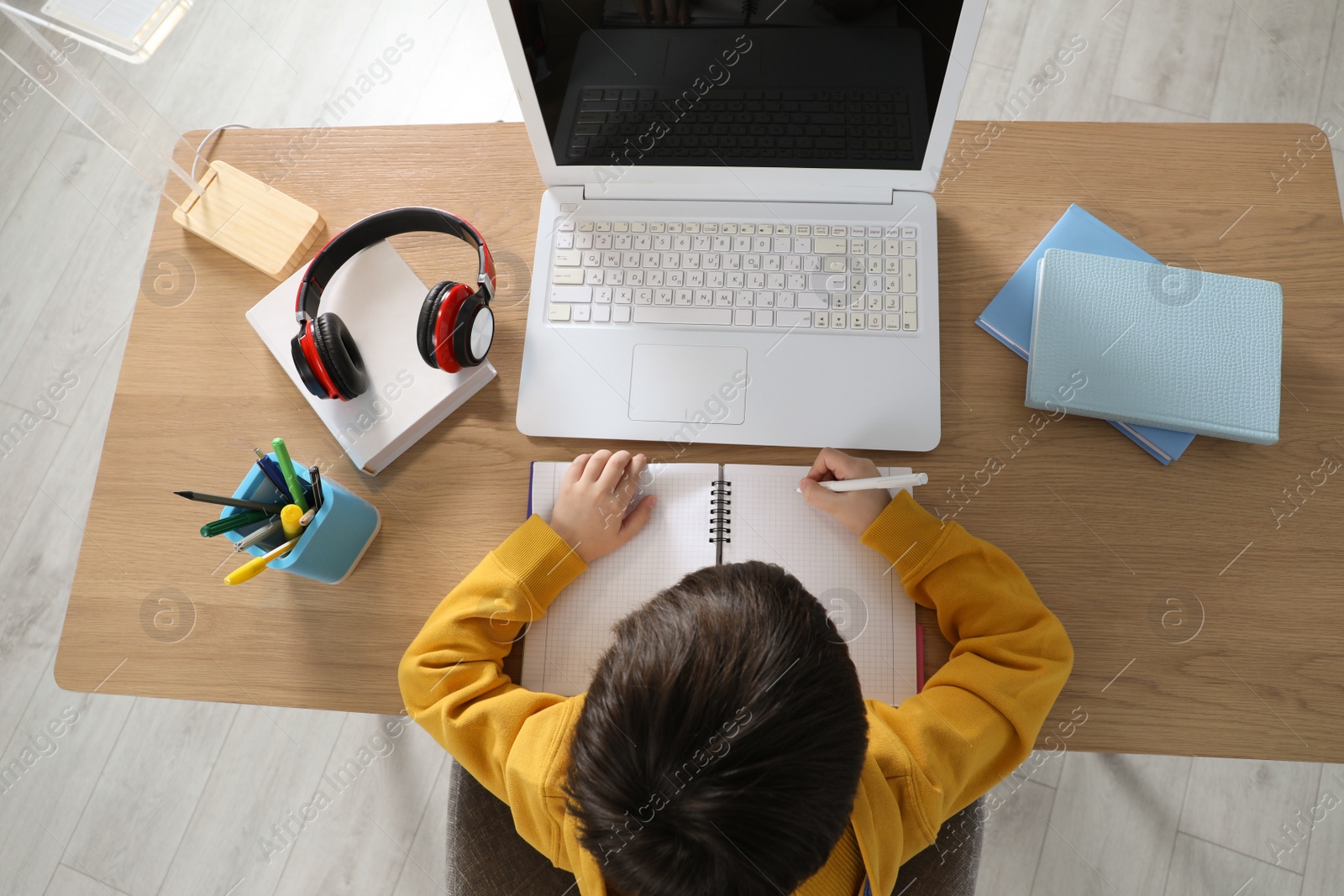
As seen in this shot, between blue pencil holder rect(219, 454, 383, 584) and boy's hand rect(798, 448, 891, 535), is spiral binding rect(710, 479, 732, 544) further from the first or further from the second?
blue pencil holder rect(219, 454, 383, 584)

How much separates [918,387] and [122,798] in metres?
1.56

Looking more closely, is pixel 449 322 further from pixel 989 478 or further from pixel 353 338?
pixel 989 478

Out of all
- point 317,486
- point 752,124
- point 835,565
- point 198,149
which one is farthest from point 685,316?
point 198,149

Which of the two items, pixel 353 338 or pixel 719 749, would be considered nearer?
pixel 719 749

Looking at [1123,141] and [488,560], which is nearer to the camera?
[488,560]

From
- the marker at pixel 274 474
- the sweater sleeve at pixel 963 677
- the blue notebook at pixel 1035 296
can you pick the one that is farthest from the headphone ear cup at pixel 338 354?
the blue notebook at pixel 1035 296

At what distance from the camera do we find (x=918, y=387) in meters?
0.82

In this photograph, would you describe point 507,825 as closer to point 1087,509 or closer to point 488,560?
point 488,560

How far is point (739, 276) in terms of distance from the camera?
0.85 metres

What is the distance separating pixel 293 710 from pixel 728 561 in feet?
3.52

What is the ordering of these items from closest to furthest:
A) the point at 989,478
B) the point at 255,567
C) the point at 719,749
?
the point at 719,749 → the point at 255,567 → the point at 989,478

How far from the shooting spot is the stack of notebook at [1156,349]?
0.79m

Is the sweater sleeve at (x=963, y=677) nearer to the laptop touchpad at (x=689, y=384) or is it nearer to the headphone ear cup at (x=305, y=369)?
the laptop touchpad at (x=689, y=384)

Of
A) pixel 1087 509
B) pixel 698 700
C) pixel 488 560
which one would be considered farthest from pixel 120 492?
pixel 1087 509
